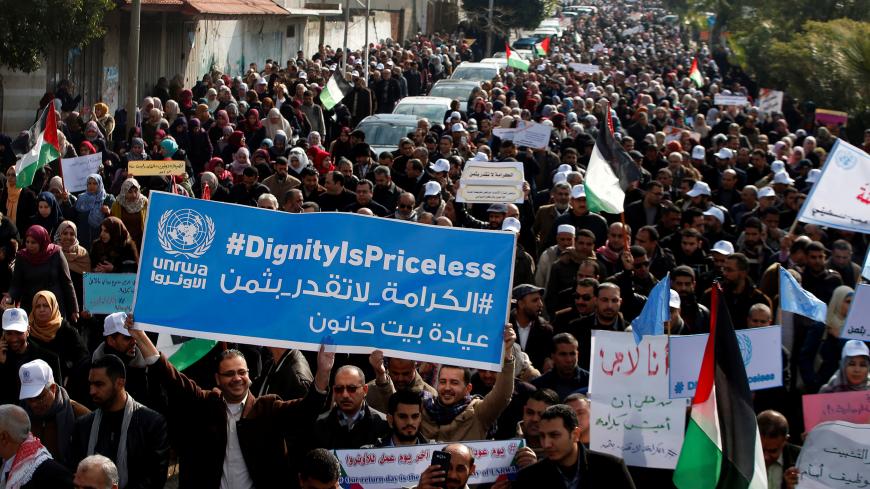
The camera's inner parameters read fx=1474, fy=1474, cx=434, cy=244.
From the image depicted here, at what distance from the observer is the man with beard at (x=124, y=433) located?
695 cm

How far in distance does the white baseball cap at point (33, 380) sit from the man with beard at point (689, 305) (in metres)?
4.62

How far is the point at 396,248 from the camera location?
7207mm

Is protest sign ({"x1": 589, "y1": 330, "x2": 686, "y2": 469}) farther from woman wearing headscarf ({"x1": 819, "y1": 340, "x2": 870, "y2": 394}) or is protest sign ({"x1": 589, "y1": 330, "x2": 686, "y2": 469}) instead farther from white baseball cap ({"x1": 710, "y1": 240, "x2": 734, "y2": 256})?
white baseball cap ({"x1": 710, "y1": 240, "x2": 734, "y2": 256})

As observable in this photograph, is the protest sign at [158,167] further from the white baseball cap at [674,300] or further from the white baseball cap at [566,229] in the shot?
the white baseball cap at [674,300]

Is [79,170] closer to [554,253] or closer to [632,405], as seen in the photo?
[554,253]

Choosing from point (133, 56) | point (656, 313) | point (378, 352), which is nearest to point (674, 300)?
point (656, 313)

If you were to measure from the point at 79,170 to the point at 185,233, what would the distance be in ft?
23.6

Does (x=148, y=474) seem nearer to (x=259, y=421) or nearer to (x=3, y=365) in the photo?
(x=259, y=421)

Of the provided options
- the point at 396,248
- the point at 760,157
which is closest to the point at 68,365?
the point at 396,248

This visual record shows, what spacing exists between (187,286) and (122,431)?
748mm

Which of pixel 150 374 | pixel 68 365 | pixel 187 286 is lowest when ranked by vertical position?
pixel 68 365

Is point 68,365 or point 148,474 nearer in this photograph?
point 148,474

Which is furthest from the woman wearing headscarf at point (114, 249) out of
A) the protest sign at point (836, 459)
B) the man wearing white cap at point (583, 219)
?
the protest sign at point (836, 459)

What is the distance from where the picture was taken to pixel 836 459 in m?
6.95
